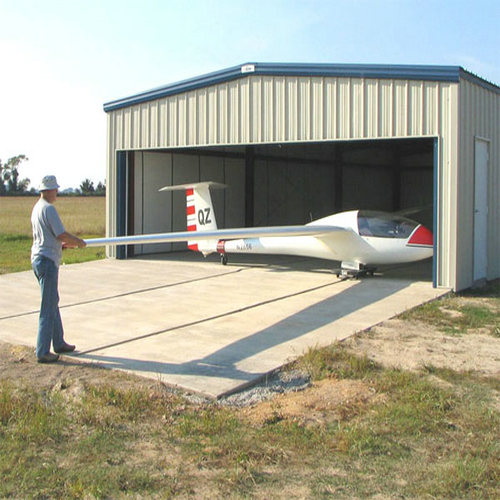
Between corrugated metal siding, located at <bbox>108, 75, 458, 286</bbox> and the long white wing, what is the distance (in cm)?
201

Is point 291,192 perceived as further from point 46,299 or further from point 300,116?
point 46,299

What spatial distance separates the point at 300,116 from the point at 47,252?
303 inches

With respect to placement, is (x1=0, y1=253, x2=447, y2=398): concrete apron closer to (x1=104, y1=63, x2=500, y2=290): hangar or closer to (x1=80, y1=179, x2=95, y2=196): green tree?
(x1=104, y1=63, x2=500, y2=290): hangar

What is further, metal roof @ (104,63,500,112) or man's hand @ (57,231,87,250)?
metal roof @ (104,63,500,112)

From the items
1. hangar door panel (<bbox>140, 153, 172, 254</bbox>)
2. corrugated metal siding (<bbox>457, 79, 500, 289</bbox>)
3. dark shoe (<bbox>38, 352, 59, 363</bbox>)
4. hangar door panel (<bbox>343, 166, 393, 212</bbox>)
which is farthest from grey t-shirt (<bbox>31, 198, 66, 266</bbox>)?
hangar door panel (<bbox>343, 166, 393, 212</bbox>)

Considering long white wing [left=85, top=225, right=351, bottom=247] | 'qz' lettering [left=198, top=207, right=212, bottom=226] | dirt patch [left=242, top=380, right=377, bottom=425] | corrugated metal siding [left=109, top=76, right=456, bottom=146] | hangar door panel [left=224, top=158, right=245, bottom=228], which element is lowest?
dirt patch [left=242, top=380, right=377, bottom=425]

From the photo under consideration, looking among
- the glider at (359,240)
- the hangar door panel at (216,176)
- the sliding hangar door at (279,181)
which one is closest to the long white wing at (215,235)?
the glider at (359,240)

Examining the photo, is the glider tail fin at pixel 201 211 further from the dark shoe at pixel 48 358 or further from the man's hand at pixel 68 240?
the dark shoe at pixel 48 358

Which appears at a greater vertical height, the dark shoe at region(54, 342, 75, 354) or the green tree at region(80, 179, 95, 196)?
the green tree at region(80, 179, 95, 196)

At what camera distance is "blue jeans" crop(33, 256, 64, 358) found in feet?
20.4

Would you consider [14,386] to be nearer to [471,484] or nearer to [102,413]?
[102,413]

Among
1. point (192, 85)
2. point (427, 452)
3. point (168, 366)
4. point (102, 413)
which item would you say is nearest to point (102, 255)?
point (192, 85)

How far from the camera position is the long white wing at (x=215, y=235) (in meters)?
8.38

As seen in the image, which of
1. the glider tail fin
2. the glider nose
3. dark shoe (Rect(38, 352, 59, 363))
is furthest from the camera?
the glider tail fin
